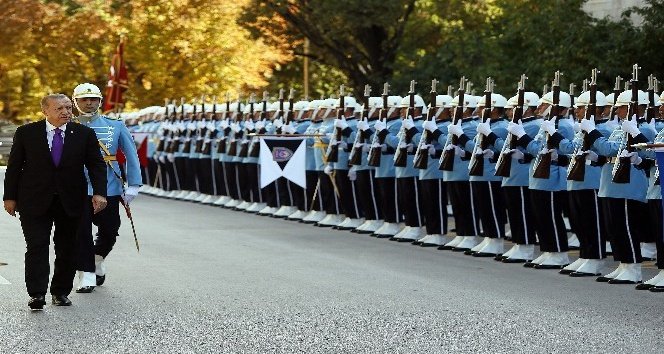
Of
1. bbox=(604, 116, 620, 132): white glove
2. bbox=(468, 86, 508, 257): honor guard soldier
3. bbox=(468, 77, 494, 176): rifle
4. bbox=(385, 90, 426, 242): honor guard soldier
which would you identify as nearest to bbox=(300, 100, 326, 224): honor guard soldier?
bbox=(385, 90, 426, 242): honor guard soldier

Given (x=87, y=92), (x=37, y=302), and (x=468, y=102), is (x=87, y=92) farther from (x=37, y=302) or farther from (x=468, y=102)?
(x=468, y=102)

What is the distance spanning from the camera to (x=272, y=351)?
33.9 feet

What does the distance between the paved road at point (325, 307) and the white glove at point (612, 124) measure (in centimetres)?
143

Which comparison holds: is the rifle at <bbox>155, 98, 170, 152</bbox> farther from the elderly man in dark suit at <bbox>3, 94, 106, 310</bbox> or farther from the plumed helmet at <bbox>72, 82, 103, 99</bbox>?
the elderly man in dark suit at <bbox>3, 94, 106, 310</bbox>

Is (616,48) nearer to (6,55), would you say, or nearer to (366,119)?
(366,119)

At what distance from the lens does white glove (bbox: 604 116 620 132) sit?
51.6ft

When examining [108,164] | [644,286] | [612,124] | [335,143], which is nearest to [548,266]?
[612,124]

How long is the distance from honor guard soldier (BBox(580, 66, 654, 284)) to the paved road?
0.37 metres

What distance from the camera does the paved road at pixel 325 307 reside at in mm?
10727

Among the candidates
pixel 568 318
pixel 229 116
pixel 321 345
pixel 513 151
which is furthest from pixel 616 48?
pixel 321 345

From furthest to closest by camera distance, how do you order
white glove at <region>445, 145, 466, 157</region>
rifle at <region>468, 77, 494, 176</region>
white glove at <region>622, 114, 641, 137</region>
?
1. white glove at <region>445, 145, 466, 157</region>
2. rifle at <region>468, 77, 494, 176</region>
3. white glove at <region>622, 114, 641, 137</region>

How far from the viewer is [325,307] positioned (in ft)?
41.5

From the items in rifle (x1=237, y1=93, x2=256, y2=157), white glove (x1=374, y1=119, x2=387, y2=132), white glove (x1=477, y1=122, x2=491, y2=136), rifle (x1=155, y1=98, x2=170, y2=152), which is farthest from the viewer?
rifle (x1=155, y1=98, x2=170, y2=152)

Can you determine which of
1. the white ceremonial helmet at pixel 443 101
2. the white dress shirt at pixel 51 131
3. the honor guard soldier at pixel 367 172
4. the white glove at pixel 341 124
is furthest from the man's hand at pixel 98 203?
the white glove at pixel 341 124
